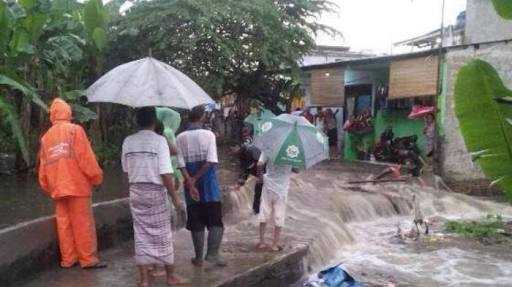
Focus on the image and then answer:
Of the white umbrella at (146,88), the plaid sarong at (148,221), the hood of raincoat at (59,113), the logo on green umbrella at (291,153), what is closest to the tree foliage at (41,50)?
the hood of raincoat at (59,113)

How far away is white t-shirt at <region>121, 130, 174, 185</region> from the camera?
17.4 feet

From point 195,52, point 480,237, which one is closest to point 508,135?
point 480,237

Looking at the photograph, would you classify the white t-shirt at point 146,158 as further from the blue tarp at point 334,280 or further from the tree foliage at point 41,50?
the blue tarp at point 334,280

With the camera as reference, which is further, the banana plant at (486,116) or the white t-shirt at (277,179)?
the white t-shirt at (277,179)

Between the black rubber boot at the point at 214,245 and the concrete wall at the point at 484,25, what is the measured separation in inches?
529

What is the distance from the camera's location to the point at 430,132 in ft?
49.9

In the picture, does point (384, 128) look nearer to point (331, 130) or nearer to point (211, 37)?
point (331, 130)

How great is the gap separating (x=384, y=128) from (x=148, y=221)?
14141 mm

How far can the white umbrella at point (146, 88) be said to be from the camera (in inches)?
202

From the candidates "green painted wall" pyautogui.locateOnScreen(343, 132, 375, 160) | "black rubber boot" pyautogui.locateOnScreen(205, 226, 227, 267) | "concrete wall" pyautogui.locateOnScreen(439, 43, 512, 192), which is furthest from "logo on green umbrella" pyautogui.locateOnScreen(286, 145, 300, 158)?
"green painted wall" pyautogui.locateOnScreen(343, 132, 375, 160)

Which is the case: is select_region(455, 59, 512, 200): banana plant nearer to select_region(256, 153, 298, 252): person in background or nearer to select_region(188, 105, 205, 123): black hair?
select_region(188, 105, 205, 123): black hair

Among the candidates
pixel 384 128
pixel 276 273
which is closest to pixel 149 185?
pixel 276 273

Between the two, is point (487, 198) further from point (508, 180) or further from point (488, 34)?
point (508, 180)

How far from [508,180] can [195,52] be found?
1284cm
